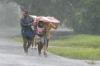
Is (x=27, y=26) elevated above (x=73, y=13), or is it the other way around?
(x=27, y=26)

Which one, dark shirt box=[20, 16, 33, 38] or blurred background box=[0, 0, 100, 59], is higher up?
dark shirt box=[20, 16, 33, 38]

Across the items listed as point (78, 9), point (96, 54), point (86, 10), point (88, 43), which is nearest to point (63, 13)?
point (78, 9)

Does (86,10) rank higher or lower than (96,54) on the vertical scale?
lower

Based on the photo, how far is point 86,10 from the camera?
54.0 m

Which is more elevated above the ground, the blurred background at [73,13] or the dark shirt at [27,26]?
the dark shirt at [27,26]

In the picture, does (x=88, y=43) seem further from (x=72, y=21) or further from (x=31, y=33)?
(x=72, y=21)

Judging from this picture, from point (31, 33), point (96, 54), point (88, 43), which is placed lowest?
point (88, 43)

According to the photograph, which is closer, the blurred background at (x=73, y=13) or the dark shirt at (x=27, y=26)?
the dark shirt at (x=27, y=26)

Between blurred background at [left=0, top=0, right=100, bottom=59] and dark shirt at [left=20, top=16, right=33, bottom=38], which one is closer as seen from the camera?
dark shirt at [left=20, top=16, right=33, bottom=38]

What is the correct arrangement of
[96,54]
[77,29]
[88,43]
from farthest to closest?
1. [77,29]
2. [88,43]
3. [96,54]

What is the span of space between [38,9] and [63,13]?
4485 millimetres

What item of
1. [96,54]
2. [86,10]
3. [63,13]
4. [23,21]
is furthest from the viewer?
[63,13]

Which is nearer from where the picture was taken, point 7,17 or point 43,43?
point 43,43

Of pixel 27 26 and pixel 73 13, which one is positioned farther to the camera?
pixel 73 13
